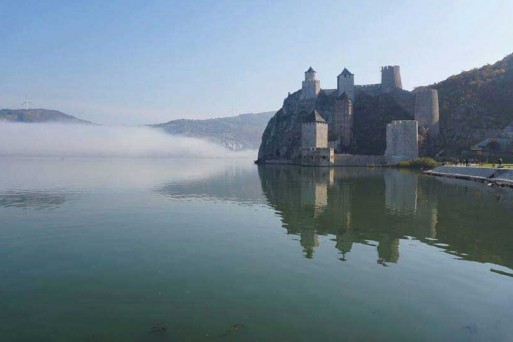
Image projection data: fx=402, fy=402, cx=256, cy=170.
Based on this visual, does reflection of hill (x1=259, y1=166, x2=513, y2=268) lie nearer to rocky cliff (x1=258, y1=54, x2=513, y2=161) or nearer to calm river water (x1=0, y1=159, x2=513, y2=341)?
calm river water (x1=0, y1=159, x2=513, y2=341)

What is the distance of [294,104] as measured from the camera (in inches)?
4188

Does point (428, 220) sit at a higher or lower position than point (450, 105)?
lower

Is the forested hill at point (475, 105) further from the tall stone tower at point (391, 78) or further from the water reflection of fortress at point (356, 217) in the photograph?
the water reflection of fortress at point (356, 217)

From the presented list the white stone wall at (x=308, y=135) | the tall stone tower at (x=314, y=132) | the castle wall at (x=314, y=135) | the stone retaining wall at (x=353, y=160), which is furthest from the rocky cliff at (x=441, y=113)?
the white stone wall at (x=308, y=135)

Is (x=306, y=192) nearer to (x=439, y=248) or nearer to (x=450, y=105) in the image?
(x=439, y=248)

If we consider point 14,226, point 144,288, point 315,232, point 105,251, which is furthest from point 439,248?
point 14,226

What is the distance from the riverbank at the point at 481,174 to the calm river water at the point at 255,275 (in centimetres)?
1844

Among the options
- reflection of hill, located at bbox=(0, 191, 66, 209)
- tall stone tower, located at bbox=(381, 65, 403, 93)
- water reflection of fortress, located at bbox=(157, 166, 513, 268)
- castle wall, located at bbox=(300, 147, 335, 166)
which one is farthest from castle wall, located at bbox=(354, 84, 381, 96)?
reflection of hill, located at bbox=(0, 191, 66, 209)

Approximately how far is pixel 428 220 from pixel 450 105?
7819 cm

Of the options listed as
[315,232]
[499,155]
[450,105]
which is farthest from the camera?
[450,105]

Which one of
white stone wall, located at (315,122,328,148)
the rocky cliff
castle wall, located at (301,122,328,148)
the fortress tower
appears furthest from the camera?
white stone wall, located at (315,122,328,148)

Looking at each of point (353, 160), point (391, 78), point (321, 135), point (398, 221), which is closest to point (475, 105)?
point (391, 78)

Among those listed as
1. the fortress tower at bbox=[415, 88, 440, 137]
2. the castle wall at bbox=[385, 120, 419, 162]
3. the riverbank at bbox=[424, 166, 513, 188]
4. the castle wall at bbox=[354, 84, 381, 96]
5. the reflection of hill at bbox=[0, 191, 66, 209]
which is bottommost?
the reflection of hill at bbox=[0, 191, 66, 209]

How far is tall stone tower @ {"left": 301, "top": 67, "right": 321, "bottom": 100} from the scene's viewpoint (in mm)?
101875
